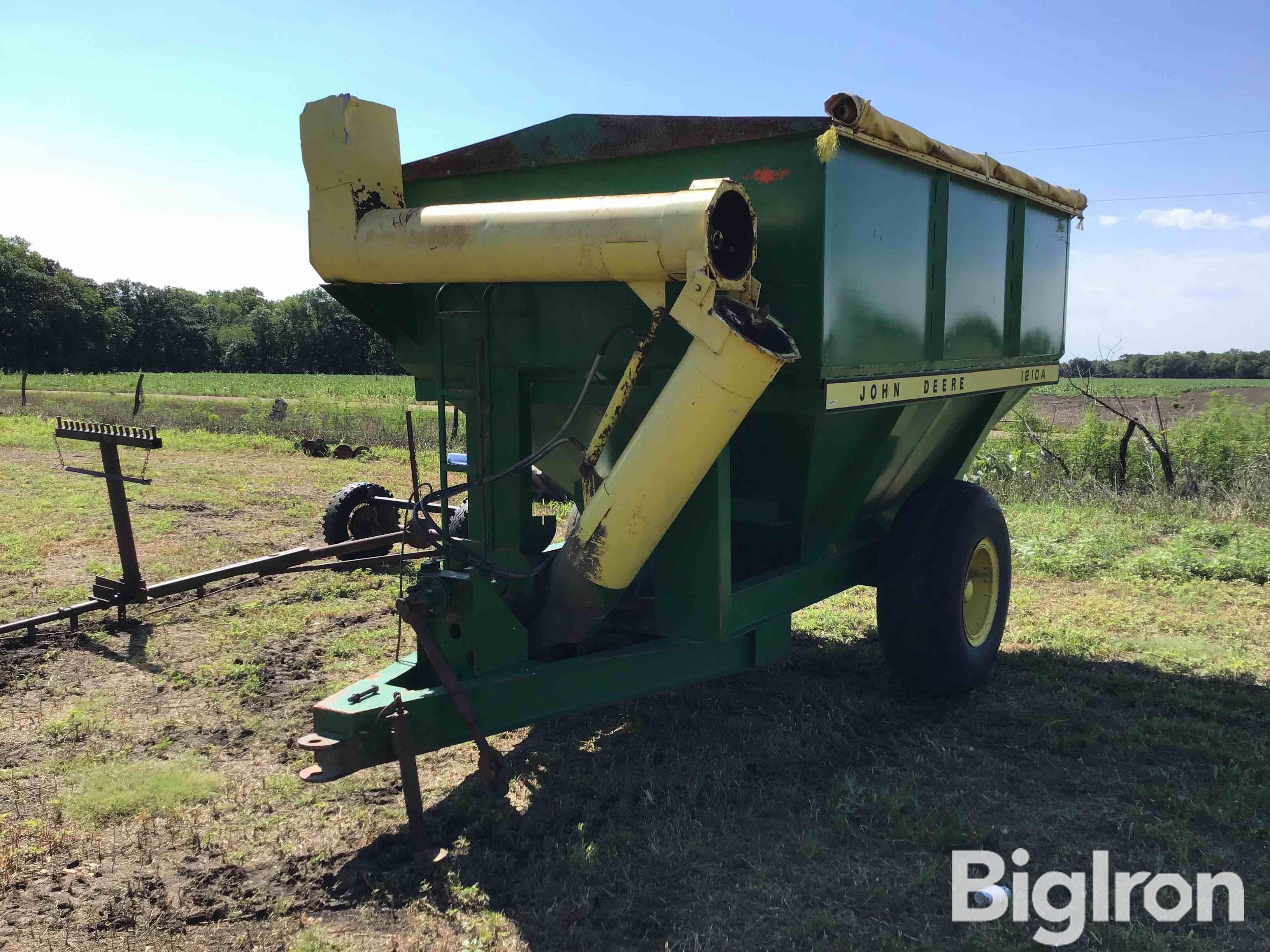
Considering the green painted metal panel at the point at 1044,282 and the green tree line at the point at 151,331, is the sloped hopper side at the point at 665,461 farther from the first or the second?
the green tree line at the point at 151,331

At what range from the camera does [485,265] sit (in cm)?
338

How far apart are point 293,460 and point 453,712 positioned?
38.3 ft

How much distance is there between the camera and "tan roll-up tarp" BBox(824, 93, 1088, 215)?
348 centimetres

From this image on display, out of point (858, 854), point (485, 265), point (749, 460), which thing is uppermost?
point (485, 265)

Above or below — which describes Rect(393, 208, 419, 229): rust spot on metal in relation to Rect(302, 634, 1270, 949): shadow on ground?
above

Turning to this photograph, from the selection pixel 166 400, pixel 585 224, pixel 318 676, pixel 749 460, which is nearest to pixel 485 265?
pixel 585 224

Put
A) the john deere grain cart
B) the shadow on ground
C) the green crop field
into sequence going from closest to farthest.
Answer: the shadow on ground
the john deere grain cart
the green crop field

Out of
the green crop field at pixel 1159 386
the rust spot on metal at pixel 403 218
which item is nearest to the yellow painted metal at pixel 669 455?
the rust spot on metal at pixel 403 218

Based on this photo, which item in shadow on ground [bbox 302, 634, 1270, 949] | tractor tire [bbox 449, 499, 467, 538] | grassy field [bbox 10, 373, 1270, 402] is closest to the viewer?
shadow on ground [bbox 302, 634, 1270, 949]

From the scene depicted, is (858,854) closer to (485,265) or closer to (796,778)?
(796,778)

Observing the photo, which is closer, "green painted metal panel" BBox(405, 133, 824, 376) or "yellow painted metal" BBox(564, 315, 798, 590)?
"yellow painted metal" BBox(564, 315, 798, 590)

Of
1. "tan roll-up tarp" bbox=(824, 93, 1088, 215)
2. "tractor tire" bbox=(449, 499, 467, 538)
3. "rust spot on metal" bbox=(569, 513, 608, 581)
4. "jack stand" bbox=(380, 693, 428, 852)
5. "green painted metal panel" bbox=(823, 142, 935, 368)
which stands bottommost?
"jack stand" bbox=(380, 693, 428, 852)

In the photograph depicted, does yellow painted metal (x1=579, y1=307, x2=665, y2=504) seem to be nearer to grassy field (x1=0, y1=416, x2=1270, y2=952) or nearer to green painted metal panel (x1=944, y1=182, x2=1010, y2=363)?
grassy field (x1=0, y1=416, x2=1270, y2=952)

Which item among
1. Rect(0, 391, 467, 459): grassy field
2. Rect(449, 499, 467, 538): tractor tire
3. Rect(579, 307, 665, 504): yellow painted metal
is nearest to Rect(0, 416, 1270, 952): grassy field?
Rect(449, 499, 467, 538): tractor tire
